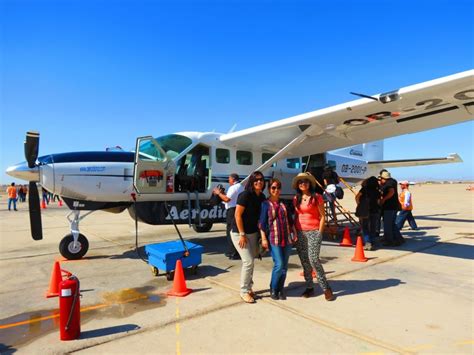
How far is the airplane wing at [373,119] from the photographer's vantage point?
6.00 meters

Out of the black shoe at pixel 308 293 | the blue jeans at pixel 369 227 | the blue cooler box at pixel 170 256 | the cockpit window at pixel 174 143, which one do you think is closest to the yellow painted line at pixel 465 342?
the black shoe at pixel 308 293

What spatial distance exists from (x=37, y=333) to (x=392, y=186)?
26.4 ft

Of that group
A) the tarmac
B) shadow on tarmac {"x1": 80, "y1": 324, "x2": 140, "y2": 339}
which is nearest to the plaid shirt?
the tarmac

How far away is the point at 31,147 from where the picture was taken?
21.8 feet

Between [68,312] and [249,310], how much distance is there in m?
2.07

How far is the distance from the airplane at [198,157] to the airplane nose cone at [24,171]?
0.02 metres

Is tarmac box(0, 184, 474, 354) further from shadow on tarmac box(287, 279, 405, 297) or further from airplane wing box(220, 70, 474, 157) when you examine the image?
airplane wing box(220, 70, 474, 157)

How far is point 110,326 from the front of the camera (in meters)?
3.85

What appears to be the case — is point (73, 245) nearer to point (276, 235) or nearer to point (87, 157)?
point (87, 157)

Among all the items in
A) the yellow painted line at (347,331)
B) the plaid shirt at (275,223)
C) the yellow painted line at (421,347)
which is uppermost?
the plaid shirt at (275,223)

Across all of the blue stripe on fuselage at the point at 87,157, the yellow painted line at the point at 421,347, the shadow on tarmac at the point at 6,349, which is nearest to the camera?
the yellow painted line at the point at 421,347

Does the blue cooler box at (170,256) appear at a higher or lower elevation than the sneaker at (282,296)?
→ higher

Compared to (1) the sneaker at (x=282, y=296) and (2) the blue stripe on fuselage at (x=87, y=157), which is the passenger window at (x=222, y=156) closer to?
(2) the blue stripe on fuselage at (x=87, y=157)

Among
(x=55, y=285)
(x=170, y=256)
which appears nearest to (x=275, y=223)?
(x=170, y=256)
